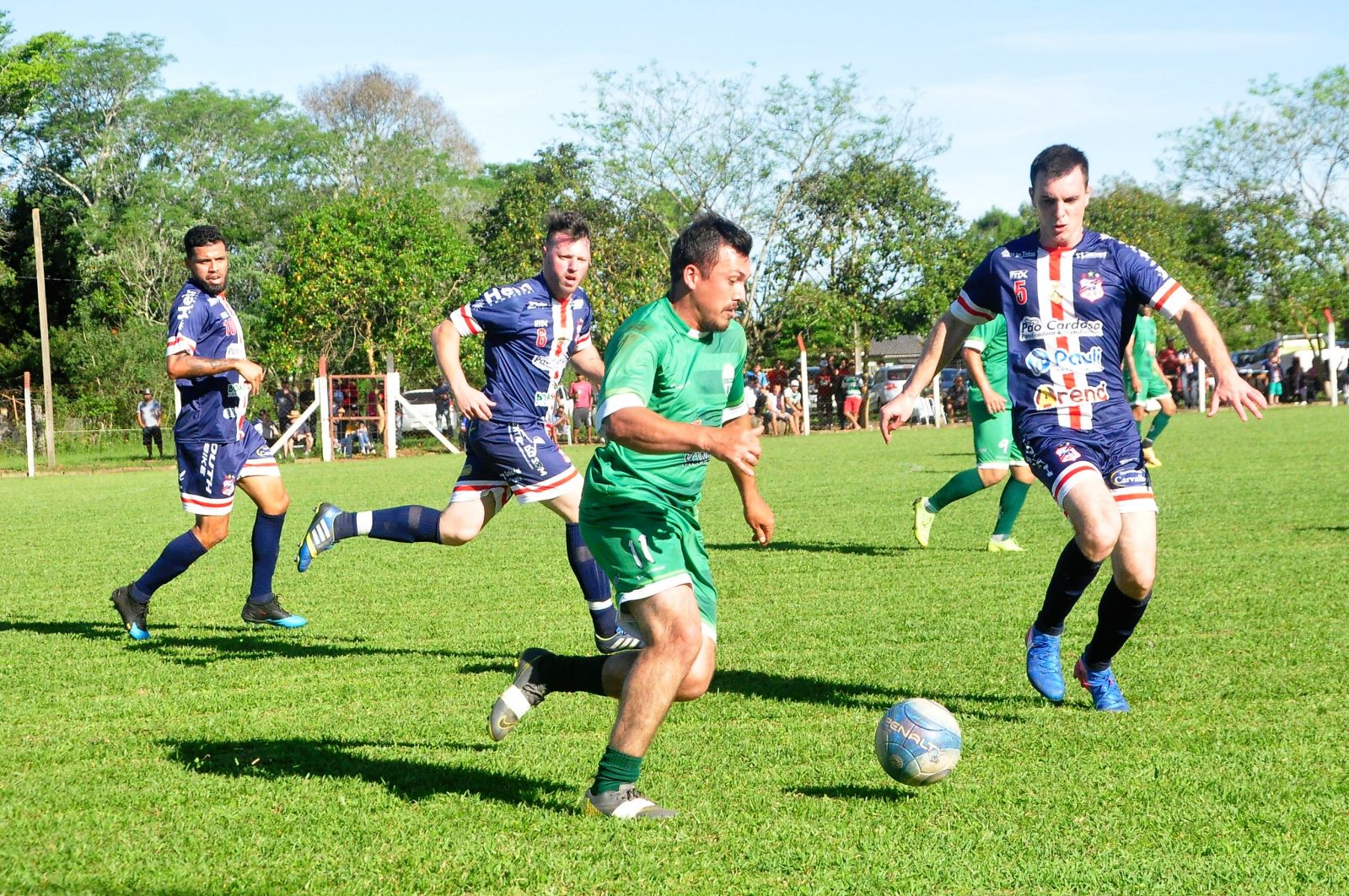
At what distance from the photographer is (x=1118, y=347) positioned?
17.7ft

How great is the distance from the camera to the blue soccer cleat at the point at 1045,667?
539 cm

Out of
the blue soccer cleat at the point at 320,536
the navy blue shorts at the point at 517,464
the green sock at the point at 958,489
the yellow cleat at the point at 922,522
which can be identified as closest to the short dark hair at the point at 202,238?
the blue soccer cleat at the point at 320,536

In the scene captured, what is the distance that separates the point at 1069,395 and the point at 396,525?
11.4 ft

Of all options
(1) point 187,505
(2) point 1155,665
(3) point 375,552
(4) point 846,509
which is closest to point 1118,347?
(2) point 1155,665

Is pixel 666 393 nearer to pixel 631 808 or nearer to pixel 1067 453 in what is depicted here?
pixel 631 808

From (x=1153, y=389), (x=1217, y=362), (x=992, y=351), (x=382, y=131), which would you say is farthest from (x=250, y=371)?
(x=382, y=131)

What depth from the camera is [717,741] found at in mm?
4836

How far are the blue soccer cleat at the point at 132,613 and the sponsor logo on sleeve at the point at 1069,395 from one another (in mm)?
4929

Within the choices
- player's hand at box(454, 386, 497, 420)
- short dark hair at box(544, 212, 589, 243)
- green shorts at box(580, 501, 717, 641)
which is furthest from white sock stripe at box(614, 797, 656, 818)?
short dark hair at box(544, 212, 589, 243)

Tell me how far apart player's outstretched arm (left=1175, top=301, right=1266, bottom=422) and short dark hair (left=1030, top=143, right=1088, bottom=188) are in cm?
70

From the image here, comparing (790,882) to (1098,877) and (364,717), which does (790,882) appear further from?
(364,717)

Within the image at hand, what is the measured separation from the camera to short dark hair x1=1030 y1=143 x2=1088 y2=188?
5.20m

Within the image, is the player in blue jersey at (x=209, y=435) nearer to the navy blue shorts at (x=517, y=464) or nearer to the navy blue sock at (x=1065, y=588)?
the navy blue shorts at (x=517, y=464)

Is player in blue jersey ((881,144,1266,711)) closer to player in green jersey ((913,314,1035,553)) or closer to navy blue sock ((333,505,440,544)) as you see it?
navy blue sock ((333,505,440,544))
